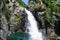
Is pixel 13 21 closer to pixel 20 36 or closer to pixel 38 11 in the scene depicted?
pixel 20 36

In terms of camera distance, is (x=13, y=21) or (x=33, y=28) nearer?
(x=13, y=21)

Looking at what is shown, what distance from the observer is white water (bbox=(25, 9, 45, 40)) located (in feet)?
101

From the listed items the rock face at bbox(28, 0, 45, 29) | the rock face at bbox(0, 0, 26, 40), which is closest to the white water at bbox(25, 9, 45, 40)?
the rock face at bbox(28, 0, 45, 29)

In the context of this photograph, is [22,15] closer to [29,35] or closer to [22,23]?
[22,23]

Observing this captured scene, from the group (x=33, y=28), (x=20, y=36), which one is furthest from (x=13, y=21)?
(x=33, y=28)

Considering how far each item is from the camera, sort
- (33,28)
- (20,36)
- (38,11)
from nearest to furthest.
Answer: (20,36)
(38,11)
(33,28)

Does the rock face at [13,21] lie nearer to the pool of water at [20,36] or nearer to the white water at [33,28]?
the pool of water at [20,36]

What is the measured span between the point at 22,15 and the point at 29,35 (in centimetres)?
278

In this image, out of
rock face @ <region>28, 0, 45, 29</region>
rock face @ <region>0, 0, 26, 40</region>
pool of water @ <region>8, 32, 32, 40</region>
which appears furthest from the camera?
rock face @ <region>28, 0, 45, 29</region>

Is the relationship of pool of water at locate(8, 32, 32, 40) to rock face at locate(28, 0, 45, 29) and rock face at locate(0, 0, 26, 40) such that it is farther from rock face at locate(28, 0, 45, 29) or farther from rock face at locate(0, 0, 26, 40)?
rock face at locate(28, 0, 45, 29)

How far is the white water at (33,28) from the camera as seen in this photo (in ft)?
101

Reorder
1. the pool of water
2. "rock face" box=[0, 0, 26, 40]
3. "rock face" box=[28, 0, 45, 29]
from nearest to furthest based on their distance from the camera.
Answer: "rock face" box=[0, 0, 26, 40], the pool of water, "rock face" box=[28, 0, 45, 29]

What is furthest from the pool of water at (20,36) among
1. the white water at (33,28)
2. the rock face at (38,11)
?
the rock face at (38,11)

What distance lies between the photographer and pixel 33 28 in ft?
104
